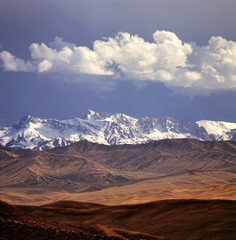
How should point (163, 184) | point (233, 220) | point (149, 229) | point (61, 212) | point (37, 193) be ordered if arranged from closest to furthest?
point (233, 220) → point (149, 229) → point (61, 212) → point (163, 184) → point (37, 193)

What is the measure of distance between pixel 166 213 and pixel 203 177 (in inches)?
5730

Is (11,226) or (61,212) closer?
(11,226)

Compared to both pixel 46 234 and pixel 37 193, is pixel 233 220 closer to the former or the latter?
pixel 46 234

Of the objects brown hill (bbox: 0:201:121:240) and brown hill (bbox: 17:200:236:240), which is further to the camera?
brown hill (bbox: 17:200:236:240)

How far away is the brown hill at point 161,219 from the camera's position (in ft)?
129

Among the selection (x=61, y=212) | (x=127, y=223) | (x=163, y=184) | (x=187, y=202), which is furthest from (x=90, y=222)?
(x=163, y=184)

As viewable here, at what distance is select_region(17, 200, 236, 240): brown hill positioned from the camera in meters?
39.5

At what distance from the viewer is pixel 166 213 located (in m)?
51.4

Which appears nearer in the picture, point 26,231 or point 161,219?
point 26,231

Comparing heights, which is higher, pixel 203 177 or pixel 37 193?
pixel 203 177

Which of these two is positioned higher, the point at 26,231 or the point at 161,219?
the point at 26,231

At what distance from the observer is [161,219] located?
4888 cm

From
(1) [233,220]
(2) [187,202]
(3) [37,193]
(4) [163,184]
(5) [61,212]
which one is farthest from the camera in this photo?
(3) [37,193]

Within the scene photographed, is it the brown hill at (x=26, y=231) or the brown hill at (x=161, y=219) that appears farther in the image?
the brown hill at (x=161, y=219)
